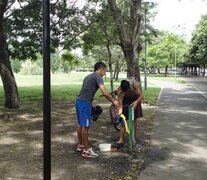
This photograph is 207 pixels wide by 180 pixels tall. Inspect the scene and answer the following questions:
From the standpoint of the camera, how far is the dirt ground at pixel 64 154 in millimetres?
5922

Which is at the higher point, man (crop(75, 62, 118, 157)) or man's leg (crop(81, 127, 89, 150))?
man (crop(75, 62, 118, 157))

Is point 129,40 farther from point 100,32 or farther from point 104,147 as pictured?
point 104,147

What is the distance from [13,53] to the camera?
1845 centimetres

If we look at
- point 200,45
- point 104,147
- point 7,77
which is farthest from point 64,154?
point 200,45

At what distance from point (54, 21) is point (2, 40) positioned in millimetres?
2892

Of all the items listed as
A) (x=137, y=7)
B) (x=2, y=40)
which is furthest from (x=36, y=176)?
(x=137, y=7)

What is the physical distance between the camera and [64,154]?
7.20 meters

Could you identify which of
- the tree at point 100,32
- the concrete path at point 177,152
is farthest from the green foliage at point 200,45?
the concrete path at point 177,152

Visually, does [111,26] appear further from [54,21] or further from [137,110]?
[137,110]

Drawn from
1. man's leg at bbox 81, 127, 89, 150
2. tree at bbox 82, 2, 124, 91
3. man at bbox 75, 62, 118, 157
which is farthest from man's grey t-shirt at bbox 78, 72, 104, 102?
tree at bbox 82, 2, 124, 91

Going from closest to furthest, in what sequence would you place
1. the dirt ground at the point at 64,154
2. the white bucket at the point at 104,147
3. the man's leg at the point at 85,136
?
1. the dirt ground at the point at 64,154
2. the man's leg at the point at 85,136
3. the white bucket at the point at 104,147

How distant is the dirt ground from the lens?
19.4 ft

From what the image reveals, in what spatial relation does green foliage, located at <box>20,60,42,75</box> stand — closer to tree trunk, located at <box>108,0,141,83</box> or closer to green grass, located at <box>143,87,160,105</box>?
green grass, located at <box>143,87,160,105</box>

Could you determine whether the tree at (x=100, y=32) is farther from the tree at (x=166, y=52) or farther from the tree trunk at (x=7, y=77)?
the tree at (x=166, y=52)
